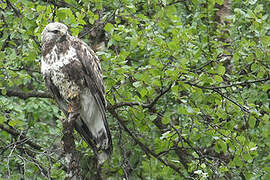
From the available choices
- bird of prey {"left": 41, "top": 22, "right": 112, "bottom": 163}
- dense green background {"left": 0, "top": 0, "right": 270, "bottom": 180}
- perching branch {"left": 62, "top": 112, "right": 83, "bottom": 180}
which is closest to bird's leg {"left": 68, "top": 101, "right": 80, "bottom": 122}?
bird of prey {"left": 41, "top": 22, "right": 112, "bottom": 163}

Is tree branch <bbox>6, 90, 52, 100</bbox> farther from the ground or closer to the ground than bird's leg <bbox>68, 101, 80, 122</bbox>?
closer to the ground

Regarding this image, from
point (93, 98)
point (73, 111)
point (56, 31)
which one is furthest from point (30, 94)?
point (56, 31)

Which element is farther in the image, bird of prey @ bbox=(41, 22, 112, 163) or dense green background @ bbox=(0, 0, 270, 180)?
dense green background @ bbox=(0, 0, 270, 180)

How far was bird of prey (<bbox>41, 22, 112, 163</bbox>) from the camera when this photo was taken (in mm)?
4098

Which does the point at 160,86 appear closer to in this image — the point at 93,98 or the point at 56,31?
the point at 93,98

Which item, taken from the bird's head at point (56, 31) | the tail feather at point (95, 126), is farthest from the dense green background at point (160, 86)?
the tail feather at point (95, 126)

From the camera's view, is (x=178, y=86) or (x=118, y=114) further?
(x=118, y=114)

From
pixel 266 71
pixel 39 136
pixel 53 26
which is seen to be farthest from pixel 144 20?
pixel 39 136

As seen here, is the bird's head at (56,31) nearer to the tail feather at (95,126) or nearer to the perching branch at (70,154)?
the tail feather at (95,126)

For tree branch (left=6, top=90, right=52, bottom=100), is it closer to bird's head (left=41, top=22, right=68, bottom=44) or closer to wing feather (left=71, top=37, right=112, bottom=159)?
wing feather (left=71, top=37, right=112, bottom=159)

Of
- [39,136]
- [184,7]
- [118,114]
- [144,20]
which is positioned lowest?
[39,136]

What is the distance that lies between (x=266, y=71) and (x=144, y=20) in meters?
1.57

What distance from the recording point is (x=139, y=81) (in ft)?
14.8

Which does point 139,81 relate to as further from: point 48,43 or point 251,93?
point 251,93
